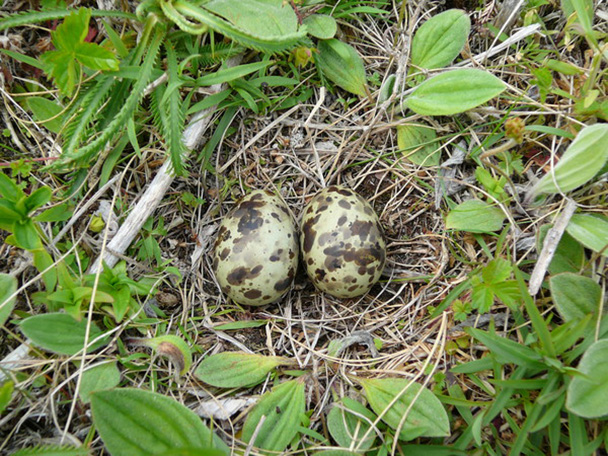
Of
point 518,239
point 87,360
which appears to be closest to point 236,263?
point 87,360

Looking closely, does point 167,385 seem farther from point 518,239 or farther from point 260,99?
point 518,239

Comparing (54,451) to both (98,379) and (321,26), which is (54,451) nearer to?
(98,379)

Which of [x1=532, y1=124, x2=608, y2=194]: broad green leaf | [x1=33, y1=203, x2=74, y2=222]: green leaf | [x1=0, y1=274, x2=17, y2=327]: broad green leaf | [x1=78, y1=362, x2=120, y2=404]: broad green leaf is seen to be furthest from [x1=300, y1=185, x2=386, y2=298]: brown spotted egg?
[x1=0, y1=274, x2=17, y2=327]: broad green leaf

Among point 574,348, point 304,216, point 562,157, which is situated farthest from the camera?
point 304,216

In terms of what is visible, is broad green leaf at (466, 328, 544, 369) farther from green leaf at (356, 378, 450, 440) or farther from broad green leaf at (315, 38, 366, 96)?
broad green leaf at (315, 38, 366, 96)

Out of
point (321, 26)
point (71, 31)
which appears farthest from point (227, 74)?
point (71, 31)

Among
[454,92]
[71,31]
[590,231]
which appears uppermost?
[71,31]
